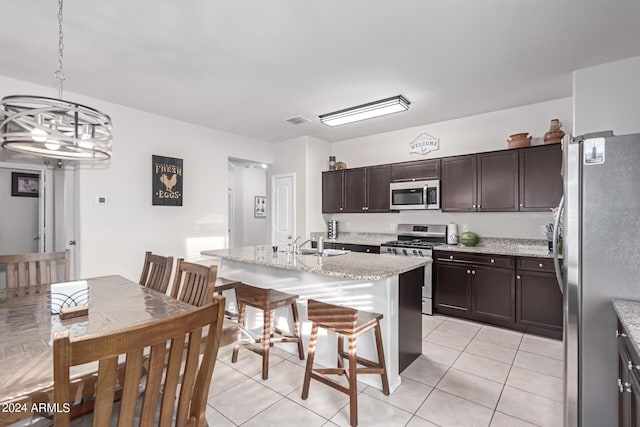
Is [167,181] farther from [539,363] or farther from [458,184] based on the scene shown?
[539,363]

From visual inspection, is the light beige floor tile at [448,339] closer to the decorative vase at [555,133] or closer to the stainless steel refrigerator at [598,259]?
the stainless steel refrigerator at [598,259]

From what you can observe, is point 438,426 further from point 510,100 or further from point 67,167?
point 67,167

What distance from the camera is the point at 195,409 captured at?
3.61ft

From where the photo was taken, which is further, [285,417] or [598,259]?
[285,417]

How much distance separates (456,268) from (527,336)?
98cm

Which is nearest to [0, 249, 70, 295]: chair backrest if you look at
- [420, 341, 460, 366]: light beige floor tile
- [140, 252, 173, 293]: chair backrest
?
[140, 252, 173, 293]: chair backrest

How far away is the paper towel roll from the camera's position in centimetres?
426

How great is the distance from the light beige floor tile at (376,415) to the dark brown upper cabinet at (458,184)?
284cm

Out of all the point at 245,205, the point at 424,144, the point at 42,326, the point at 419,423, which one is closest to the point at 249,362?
the point at 419,423

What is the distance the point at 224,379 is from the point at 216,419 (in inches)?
18.9

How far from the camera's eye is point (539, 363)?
8.81 ft

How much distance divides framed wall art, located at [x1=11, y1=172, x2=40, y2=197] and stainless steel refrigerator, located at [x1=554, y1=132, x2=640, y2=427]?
5.56 m

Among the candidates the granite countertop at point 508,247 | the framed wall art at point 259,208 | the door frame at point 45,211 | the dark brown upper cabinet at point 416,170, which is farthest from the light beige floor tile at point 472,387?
the framed wall art at point 259,208

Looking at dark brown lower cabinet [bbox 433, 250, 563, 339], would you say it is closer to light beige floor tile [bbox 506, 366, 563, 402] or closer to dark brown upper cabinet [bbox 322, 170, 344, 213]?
light beige floor tile [bbox 506, 366, 563, 402]
